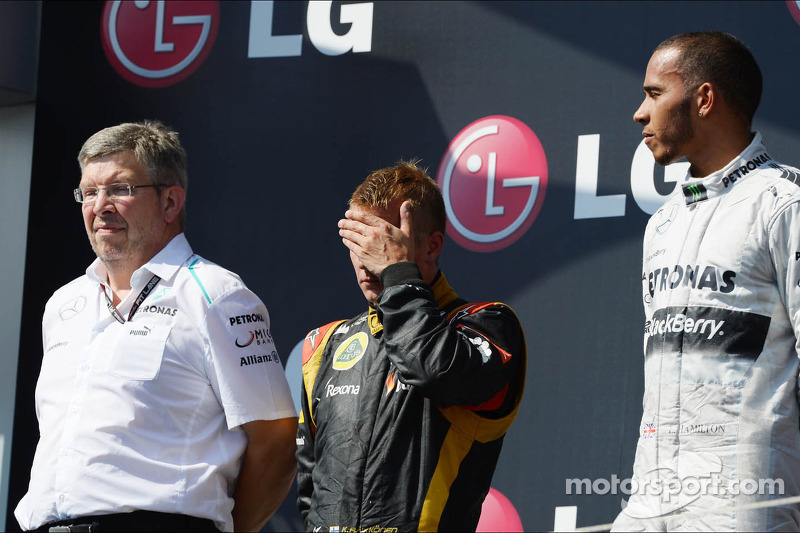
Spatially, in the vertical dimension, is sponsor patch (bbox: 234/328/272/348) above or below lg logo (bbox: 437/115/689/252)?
below

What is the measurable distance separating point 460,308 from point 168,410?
0.70m

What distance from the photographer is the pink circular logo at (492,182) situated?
3383 millimetres

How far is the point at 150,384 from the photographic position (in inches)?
95.5

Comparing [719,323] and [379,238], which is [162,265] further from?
[719,323]

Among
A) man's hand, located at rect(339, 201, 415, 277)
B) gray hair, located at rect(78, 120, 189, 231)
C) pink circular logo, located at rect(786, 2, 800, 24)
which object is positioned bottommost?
man's hand, located at rect(339, 201, 415, 277)

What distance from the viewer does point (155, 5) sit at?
4047 mm

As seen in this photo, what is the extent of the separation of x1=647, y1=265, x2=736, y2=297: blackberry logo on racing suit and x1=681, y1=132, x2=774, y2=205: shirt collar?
16cm

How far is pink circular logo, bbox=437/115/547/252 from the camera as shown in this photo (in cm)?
338

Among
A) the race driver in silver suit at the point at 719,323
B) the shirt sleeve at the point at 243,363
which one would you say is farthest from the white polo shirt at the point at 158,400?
the race driver in silver suit at the point at 719,323

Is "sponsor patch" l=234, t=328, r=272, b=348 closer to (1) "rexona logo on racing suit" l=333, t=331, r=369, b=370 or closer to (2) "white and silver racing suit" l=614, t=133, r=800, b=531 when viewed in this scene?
(1) "rexona logo on racing suit" l=333, t=331, r=369, b=370

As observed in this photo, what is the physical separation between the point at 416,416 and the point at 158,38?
7.75ft

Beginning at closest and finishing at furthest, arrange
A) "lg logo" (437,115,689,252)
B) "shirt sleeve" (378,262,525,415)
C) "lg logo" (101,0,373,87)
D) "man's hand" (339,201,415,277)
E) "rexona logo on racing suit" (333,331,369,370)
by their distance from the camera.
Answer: "shirt sleeve" (378,262,525,415) < "man's hand" (339,201,415,277) < "rexona logo on racing suit" (333,331,369,370) < "lg logo" (437,115,689,252) < "lg logo" (101,0,373,87)

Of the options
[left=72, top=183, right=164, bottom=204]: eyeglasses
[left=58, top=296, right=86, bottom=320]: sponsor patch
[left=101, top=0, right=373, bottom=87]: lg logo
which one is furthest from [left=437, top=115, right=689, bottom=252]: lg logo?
[left=58, top=296, right=86, bottom=320]: sponsor patch

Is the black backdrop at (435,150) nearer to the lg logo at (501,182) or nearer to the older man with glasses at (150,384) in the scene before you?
the lg logo at (501,182)
